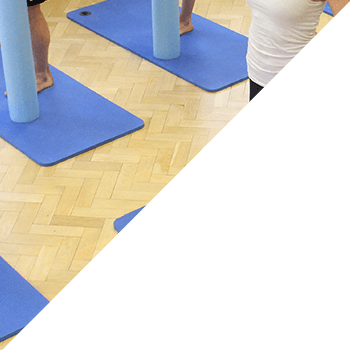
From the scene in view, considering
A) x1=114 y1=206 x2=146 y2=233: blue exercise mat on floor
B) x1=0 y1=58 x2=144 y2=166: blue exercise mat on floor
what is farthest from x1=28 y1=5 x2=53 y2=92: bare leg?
x1=114 y1=206 x2=146 y2=233: blue exercise mat on floor

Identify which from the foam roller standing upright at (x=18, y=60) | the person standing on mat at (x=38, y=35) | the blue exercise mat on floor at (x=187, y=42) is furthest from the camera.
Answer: the blue exercise mat on floor at (x=187, y=42)

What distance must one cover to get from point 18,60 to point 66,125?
18.0 inches

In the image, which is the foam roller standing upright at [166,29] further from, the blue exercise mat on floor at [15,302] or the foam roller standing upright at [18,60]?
the blue exercise mat on floor at [15,302]

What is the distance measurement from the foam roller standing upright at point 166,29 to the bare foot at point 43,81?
2.54 feet

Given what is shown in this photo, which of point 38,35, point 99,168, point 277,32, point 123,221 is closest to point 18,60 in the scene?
point 38,35

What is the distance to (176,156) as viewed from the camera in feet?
10.2

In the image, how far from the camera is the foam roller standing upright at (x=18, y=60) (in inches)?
114

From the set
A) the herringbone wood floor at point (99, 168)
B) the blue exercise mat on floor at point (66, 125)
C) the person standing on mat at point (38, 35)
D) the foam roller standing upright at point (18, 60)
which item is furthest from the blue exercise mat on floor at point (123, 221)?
the person standing on mat at point (38, 35)

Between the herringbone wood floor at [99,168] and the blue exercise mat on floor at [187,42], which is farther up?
the herringbone wood floor at [99,168]

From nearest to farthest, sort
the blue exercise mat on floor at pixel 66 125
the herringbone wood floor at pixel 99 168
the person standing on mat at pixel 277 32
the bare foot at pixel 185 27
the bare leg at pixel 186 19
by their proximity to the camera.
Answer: the person standing on mat at pixel 277 32, the herringbone wood floor at pixel 99 168, the blue exercise mat on floor at pixel 66 125, the bare leg at pixel 186 19, the bare foot at pixel 185 27

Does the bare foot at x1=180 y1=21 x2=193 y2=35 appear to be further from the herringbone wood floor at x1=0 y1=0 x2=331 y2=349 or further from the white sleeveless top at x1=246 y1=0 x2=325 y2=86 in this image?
the white sleeveless top at x1=246 y1=0 x2=325 y2=86

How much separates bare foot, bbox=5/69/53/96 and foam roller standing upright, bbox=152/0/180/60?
0.77m

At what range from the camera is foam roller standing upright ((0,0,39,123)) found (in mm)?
2906

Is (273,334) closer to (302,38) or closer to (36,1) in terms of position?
(302,38)
